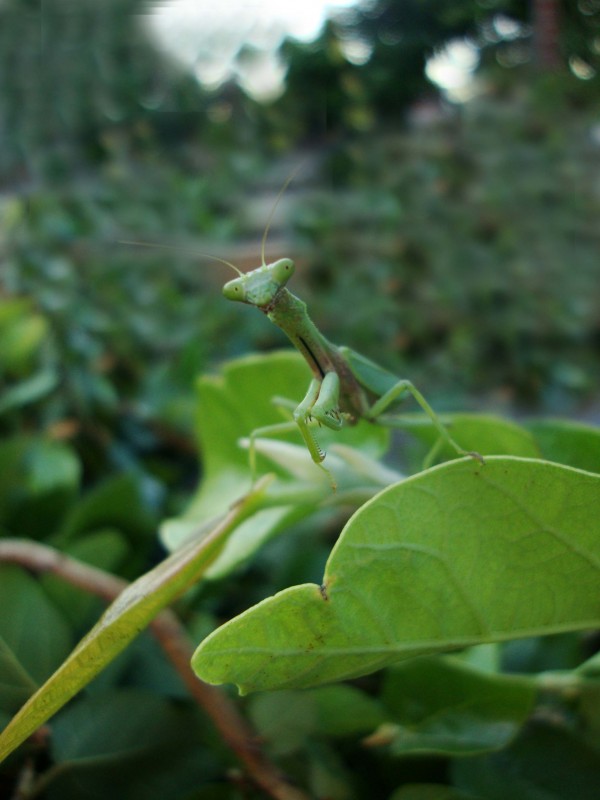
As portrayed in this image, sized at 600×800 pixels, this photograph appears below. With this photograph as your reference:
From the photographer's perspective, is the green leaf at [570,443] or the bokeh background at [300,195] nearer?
the green leaf at [570,443]

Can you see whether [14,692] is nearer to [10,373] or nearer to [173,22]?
[10,373]

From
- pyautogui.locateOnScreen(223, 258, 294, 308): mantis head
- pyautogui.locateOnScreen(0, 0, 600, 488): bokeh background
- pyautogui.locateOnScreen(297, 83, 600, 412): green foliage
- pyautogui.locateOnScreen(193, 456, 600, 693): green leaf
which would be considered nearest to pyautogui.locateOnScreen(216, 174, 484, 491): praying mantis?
pyautogui.locateOnScreen(223, 258, 294, 308): mantis head

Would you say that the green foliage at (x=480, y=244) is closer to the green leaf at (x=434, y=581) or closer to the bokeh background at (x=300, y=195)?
the bokeh background at (x=300, y=195)

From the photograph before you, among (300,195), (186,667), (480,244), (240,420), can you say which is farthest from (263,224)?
(186,667)

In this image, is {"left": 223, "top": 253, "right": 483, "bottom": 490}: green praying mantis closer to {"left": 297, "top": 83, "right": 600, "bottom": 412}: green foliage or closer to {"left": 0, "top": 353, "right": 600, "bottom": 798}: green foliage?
{"left": 0, "top": 353, "right": 600, "bottom": 798}: green foliage

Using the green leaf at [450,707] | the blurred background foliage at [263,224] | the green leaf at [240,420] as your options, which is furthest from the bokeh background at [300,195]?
the green leaf at [450,707]

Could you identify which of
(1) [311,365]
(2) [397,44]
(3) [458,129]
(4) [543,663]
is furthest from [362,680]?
(3) [458,129]
